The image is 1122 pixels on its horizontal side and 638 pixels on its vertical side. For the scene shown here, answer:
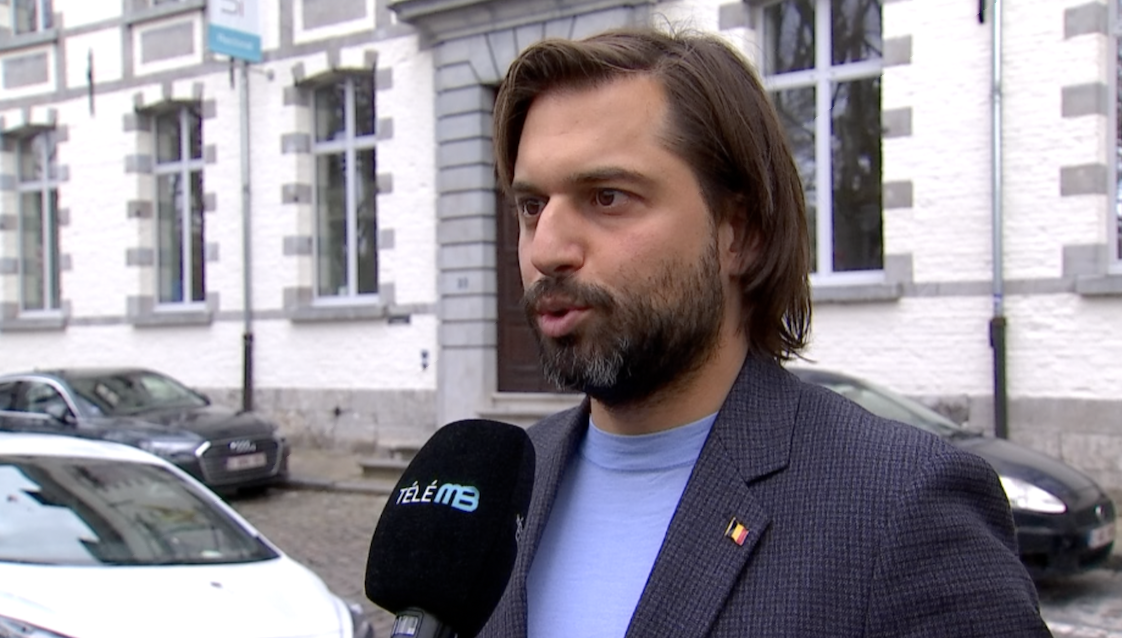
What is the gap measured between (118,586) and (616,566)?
342 centimetres

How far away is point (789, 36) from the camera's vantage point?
11516 mm

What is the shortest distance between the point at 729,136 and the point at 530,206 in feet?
1.09

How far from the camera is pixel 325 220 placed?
15.1m

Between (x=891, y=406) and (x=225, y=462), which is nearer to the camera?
(x=891, y=406)

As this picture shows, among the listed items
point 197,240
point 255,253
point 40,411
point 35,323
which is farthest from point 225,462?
point 35,323

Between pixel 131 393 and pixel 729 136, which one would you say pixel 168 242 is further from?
pixel 729 136

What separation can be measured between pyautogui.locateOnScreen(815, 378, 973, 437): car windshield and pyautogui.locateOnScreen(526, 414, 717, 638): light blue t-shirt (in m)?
6.34

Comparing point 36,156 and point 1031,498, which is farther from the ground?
point 36,156

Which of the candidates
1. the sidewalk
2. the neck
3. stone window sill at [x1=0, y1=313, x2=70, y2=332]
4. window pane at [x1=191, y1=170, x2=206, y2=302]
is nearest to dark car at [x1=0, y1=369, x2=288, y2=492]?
the sidewalk

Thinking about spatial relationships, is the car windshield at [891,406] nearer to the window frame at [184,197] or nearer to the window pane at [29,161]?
the window frame at [184,197]

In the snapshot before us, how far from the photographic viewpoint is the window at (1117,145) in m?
9.68

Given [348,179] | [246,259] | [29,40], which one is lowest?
[246,259]

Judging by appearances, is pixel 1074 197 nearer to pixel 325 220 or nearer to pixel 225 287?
pixel 325 220

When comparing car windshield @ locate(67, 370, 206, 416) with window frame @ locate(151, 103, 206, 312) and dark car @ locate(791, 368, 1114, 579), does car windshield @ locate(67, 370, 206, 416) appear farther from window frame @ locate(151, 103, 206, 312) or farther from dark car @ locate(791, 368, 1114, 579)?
dark car @ locate(791, 368, 1114, 579)
